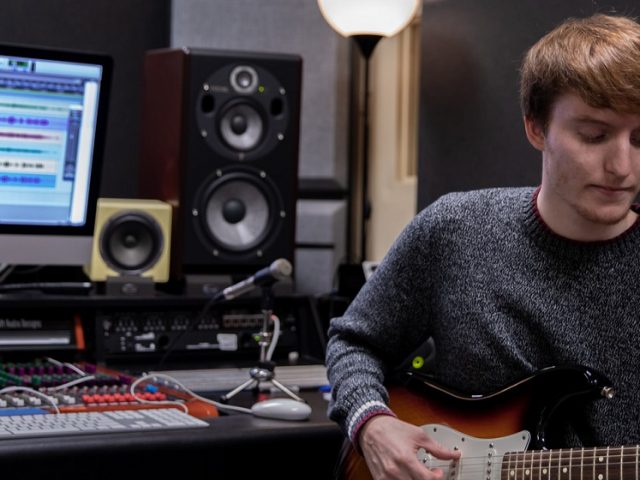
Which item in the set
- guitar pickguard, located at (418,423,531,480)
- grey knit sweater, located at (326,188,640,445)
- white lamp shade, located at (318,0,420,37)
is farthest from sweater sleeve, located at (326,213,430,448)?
white lamp shade, located at (318,0,420,37)

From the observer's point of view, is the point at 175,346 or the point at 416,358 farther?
the point at 175,346

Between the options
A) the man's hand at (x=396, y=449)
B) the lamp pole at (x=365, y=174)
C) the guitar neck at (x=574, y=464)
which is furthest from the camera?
the lamp pole at (x=365, y=174)

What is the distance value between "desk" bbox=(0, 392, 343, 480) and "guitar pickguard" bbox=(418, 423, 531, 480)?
31 cm

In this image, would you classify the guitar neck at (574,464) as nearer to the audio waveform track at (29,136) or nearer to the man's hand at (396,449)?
the man's hand at (396,449)

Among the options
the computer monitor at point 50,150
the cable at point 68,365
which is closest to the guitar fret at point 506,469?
the cable at point 68,365

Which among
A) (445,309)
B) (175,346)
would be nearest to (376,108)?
(175,346)

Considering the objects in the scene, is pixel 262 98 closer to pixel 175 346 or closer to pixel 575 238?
pixel 175 346

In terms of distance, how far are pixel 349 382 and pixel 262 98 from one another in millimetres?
1015

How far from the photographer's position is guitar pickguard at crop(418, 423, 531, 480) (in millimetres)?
1397

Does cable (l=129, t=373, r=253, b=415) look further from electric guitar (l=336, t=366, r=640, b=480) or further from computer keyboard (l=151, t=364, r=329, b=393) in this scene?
electric guitar (l=336, t=366, r=640, b=480)

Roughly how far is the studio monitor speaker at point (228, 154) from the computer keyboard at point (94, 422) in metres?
0.68

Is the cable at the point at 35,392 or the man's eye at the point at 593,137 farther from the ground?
the man's eye at the point at 593,137

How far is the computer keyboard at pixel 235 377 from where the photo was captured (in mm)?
2000

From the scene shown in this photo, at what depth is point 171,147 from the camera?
241 cm
